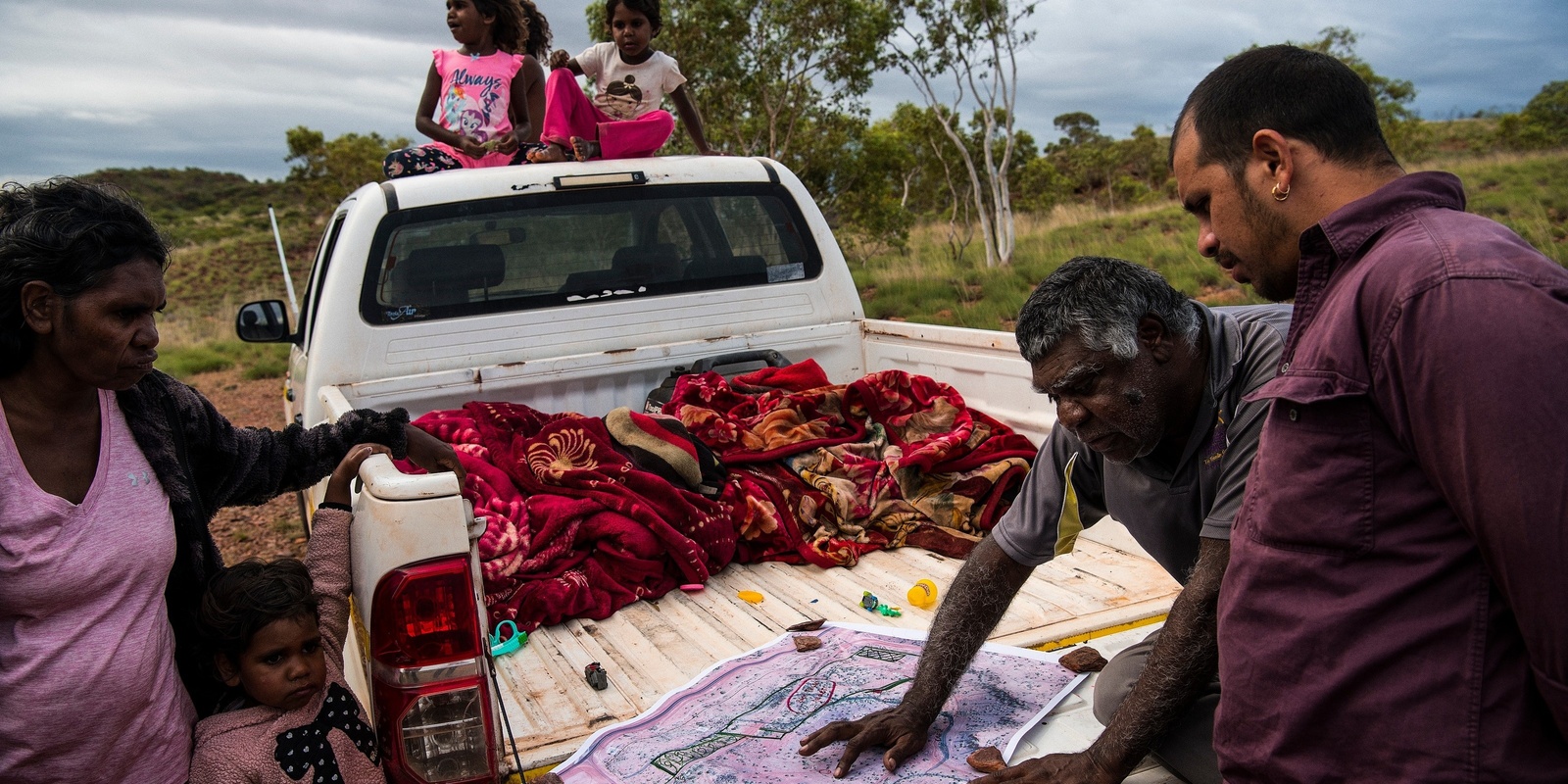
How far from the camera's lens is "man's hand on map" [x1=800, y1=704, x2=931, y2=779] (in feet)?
7.16

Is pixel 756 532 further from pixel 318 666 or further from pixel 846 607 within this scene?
pixel 318 666

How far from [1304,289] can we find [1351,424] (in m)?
0.22

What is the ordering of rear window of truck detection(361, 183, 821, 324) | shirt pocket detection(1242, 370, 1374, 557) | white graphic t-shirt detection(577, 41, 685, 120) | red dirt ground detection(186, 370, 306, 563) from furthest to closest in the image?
red dirt ground detection(186, 370, 306, 563) → white graphic t-shirt detection(577, 41, 685, 120) → rear window of truck detection(361, 183, 821, 324) → shirt pocket detection(1242, 370, 1374, 557)

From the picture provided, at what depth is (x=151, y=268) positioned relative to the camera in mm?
1785

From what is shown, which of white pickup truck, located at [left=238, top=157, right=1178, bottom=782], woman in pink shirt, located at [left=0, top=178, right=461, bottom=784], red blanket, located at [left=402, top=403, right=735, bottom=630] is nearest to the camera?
woman in pink shirt, located at [left=0, top=178, right=461, bottom=784]

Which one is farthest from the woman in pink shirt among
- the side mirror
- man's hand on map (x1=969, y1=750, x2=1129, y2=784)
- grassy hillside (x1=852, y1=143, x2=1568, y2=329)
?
grassy hillside (x1=852, y1=143, x2=1568, y2=329)

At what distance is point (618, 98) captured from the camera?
4883 millimetres

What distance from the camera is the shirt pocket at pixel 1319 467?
1.19m

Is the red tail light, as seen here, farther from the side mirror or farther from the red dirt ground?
the red dirt ground

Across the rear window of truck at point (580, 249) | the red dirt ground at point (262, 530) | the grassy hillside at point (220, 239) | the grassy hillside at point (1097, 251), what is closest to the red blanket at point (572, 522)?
the rear window of truck at point (580, 249)

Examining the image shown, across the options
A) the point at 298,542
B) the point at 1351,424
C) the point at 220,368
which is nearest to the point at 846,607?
the point at 1351,424

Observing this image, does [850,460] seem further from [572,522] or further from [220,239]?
[220,239]

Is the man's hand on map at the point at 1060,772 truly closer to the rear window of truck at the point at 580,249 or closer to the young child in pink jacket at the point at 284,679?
the young child in pink jacket at the point at 284,679

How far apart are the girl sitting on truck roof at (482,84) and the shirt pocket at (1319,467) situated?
3.90 m
